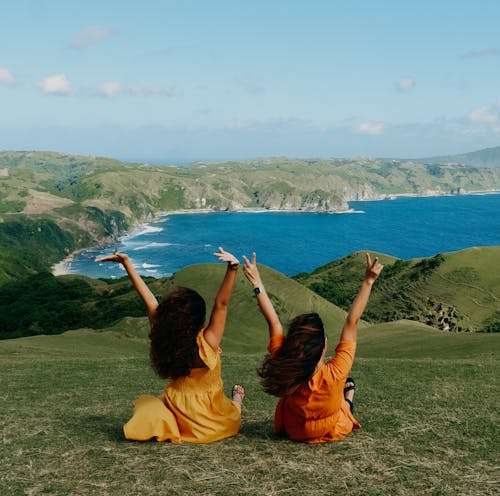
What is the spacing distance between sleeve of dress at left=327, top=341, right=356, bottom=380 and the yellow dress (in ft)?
5.70

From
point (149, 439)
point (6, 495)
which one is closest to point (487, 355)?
point (149, 439)

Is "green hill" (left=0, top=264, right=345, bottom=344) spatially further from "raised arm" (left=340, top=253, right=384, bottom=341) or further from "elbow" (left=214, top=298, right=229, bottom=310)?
"elbow" (left=214, top=298, right=229, bottom=310)

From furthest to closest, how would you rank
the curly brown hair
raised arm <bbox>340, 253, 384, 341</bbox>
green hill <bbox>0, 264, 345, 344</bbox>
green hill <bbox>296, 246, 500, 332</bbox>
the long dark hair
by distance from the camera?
green hill <bbox>296, 246, 500, 332</bbox>
green hill <bbox>0, 264, 345, 344</bbox>
raised arm <bbox>340, 253, 384, 341</bbox>
the curly brown hair
the long dark hair

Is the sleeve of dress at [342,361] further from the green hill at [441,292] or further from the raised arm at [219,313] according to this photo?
the green hill at [441,292]

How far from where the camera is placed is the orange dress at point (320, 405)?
7.27m

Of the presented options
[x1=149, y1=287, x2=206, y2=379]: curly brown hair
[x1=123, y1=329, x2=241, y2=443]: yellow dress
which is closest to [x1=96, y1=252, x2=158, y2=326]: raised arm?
[x1=149, y1=287, x2=206, y2=379]: curly brown hair

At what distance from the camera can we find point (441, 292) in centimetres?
8569

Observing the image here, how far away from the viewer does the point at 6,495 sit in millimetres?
6332

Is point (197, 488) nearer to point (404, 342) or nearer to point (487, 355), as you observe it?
point (487, 355)

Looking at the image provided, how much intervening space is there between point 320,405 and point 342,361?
721 mm

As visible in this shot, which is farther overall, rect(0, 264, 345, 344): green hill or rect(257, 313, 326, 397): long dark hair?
rect(0, 264, 345, 344): green hill

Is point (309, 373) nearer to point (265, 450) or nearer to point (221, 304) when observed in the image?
point (265, 450)

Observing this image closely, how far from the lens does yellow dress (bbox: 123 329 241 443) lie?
7.80 meters

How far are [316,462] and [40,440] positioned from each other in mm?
4536
